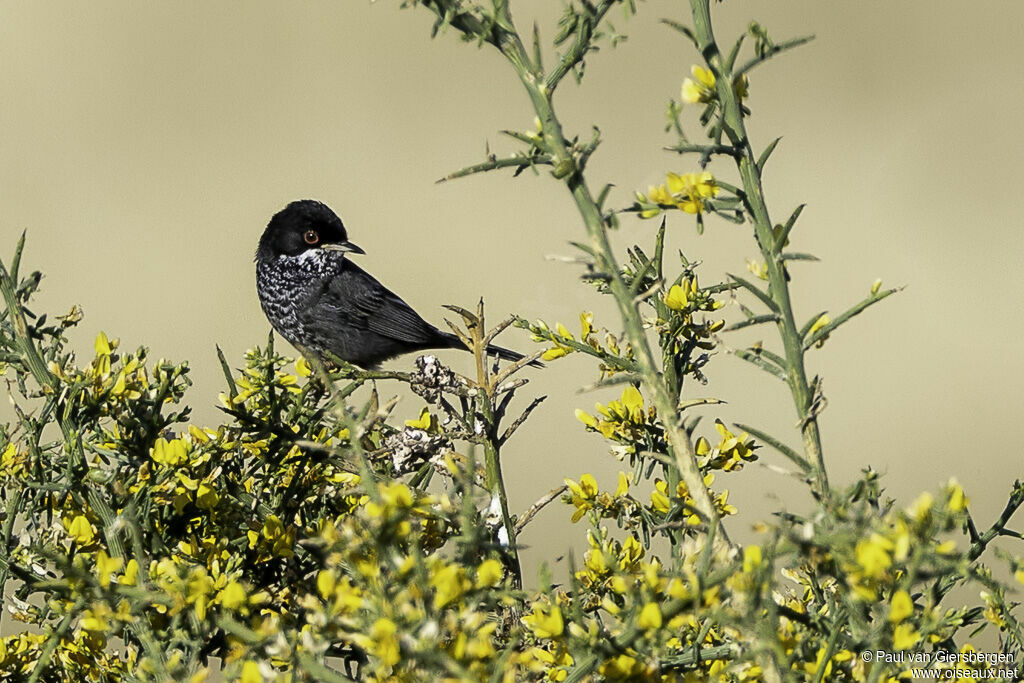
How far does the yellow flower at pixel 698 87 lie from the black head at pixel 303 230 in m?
4.80

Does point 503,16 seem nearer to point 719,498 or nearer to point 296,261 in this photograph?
point 719,498

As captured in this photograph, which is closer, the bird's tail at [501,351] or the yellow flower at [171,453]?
the yellow flower at [171,453]

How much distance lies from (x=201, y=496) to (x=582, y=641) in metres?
0.70

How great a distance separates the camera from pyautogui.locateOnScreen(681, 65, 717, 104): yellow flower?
1.38m

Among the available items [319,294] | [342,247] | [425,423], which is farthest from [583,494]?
[319,294]

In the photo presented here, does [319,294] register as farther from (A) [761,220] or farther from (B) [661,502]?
(A) [761,220]

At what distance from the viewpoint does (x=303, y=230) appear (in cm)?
616

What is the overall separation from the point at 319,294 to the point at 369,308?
304 millimetres

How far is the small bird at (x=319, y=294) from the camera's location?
6121 mm

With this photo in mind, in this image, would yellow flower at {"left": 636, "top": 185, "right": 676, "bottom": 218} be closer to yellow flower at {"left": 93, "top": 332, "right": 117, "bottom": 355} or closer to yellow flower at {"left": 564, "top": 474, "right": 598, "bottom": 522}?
yellow flower at {"left": 564, "top": 474, "right": 598, "bottom": 522}

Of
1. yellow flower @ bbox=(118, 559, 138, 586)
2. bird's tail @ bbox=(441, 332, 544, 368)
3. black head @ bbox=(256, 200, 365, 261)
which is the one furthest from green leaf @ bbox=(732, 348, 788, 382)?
black head @ bbox=(256, 200, 365, 261)

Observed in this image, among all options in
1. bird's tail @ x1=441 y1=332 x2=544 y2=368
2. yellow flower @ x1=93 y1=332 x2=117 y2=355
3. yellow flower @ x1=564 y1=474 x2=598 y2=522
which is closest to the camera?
yellow flower @ x1=564 y1=474 x2=598 y2=522

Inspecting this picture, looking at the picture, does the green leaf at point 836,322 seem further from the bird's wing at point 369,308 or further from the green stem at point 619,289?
the bird's wing at point 369,308

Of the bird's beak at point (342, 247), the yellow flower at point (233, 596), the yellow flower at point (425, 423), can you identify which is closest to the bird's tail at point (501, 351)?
the bird's beak at point (342, 247)
